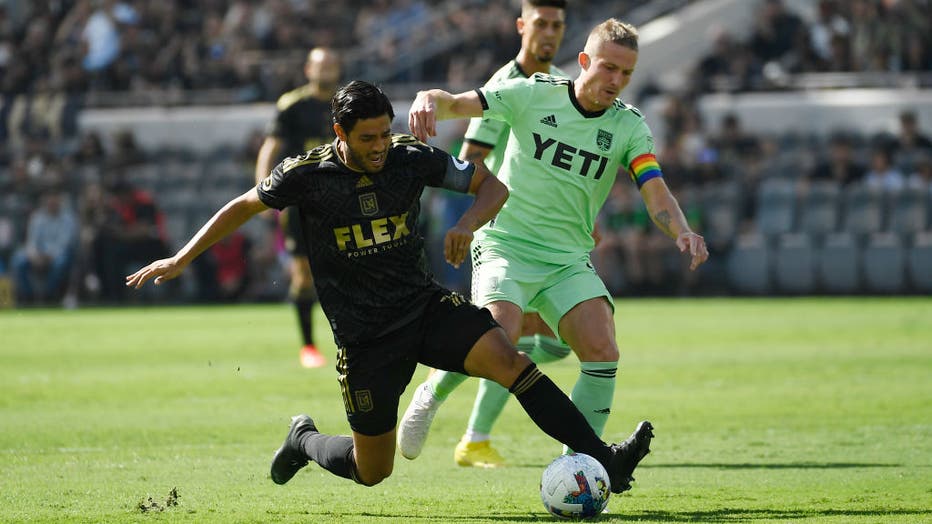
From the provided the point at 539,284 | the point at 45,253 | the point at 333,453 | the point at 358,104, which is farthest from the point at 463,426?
the point at 45,253

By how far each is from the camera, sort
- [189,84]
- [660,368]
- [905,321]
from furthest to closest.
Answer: [189,84] < [905,321] < [660,368]

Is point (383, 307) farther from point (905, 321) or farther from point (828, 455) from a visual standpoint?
point (905, 321)

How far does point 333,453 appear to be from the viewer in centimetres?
693

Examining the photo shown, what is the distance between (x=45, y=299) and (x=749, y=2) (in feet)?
47.7

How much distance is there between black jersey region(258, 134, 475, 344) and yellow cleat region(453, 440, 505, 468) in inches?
70.5

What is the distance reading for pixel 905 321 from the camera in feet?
58.2

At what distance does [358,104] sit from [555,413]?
163 centimetres

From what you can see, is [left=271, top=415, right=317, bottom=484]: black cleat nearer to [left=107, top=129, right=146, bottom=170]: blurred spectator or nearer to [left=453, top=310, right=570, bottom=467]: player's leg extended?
[left=453, top=310, right=570, bottom=467]: player's leg extended

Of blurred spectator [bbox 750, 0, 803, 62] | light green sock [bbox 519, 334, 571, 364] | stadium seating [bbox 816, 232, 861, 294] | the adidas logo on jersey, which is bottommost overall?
stadium seating [bbox 816, 232, 861, 294]

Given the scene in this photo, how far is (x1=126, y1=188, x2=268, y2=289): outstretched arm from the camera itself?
647cm

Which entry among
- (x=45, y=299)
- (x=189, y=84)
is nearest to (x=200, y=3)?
(x=189, y=84)

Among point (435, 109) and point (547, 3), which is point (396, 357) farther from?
point (547, 3)

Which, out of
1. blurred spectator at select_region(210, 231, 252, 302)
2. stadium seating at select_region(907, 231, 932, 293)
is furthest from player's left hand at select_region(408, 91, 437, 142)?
blurred spectator at select_region(210, 231, 252, 302)

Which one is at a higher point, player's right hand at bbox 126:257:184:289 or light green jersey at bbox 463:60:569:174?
light green jersey at bbox 463:60:569:174
